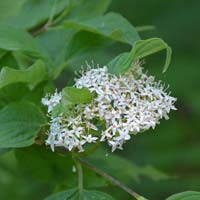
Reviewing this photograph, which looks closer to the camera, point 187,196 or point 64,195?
point 187,196

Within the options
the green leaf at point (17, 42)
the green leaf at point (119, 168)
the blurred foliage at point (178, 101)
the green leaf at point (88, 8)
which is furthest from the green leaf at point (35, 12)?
the blurred foliage at point (178, 101)

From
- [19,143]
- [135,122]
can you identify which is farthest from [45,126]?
[135,122]

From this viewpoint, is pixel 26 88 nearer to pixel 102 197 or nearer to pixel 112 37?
pixel 112 37

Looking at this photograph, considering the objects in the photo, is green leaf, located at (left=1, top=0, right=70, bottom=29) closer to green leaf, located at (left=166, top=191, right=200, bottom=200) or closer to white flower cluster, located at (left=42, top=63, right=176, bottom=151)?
white flower cluster, located at (left=42, top=63, right=176, bottom=151)

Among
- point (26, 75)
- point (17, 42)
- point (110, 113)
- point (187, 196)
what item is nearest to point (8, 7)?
point (17, 42)

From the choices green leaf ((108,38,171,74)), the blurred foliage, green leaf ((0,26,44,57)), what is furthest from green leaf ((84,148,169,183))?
the blurred foliage

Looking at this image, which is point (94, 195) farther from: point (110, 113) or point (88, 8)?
point (88, 8)
